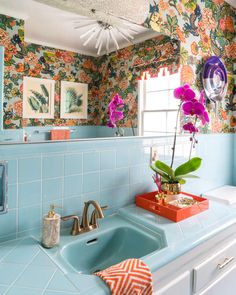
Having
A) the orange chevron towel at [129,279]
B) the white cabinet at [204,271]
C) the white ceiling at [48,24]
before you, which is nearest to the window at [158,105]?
the white ceiling at [48,24]

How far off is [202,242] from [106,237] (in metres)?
0.45

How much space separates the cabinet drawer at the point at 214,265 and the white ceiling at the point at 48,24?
3.82 feet

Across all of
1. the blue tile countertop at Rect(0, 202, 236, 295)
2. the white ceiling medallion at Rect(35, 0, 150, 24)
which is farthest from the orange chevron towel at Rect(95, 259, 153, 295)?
the white ceiling medallion at Rect(35, 0, 150, 24)

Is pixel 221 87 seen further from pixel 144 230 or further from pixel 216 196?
pixel 144 230

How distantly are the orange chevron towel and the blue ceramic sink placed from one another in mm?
259

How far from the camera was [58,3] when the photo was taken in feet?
3.73

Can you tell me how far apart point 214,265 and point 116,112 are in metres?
0.93

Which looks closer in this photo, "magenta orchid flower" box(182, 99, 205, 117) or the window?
"magenta orchid flower" box(182, 99, 205, 117)

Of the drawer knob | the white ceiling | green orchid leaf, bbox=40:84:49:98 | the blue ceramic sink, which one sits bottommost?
the drawer knob

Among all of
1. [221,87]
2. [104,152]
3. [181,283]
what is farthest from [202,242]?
[221,87]

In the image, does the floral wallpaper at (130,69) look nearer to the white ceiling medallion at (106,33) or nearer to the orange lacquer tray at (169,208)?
the white ceiling medallion at (106,33)

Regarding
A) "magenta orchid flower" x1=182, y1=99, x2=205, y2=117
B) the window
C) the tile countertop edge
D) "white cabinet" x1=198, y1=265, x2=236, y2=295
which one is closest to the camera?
the tile countertop edge

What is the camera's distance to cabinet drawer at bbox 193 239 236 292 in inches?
42.4

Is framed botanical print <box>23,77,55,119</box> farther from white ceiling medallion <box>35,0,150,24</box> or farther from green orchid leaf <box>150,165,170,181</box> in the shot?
green orchid leaf <box>150,165,170,181</box>
